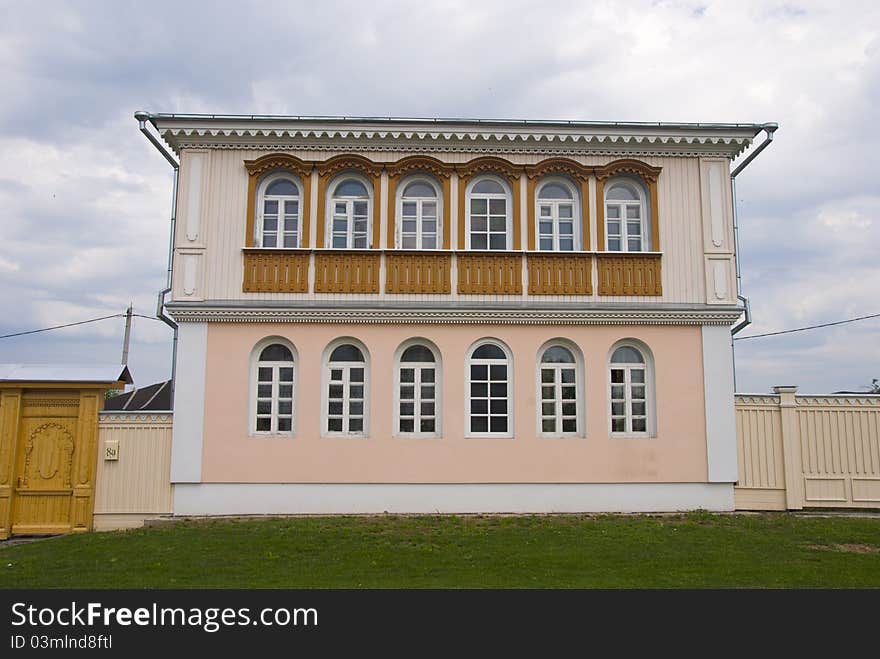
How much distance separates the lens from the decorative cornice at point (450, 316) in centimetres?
1499

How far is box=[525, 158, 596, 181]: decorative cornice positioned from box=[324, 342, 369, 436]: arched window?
196 inches

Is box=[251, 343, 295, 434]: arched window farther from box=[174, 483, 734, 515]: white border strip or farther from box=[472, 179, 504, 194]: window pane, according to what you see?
box=[472, 179, 504, 194]: window pane

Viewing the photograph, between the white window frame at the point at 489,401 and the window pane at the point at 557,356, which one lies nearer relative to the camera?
the white window frame at the point at 489,401

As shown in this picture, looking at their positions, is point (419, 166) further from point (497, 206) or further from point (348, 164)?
point (497, 206)

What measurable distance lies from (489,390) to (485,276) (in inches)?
88.3

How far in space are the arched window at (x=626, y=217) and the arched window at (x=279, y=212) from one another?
627 cm

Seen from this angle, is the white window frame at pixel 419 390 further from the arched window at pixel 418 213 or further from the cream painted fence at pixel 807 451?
the cream painted fence at pixel 807 451

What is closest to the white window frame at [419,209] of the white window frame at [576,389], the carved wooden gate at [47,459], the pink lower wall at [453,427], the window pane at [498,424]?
the pink lower wall at [453,427]

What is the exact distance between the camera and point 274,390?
15164 millimetres

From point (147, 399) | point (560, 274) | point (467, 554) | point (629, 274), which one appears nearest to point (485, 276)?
point (560, 274)

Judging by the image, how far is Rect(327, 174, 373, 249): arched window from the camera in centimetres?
1564

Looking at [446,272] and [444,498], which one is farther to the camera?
[446,272]

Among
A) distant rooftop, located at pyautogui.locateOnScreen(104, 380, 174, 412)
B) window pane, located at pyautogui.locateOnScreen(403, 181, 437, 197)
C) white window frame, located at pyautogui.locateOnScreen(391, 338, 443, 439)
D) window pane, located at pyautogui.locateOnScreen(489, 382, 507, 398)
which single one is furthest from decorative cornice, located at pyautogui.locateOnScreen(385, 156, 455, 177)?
distant rooftop, located at pyautogui.locateOnScreen(104, 380, 174, 412)

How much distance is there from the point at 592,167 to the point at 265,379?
7.75 m
